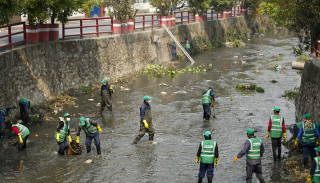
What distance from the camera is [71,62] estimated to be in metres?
21.9

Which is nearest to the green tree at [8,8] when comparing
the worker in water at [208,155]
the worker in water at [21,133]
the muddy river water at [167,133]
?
the worker in water at [21,133]

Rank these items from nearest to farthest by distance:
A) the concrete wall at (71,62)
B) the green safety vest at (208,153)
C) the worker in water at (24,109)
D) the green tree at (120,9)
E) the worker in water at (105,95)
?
the green safety vest at (208,153) → the worker in water at (24,109) → the concrete wall at (71,62) → the worker in water at (105,95) → the green tree at (120,9)

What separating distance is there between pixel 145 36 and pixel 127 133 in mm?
14567

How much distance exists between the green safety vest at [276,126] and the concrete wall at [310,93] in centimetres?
107

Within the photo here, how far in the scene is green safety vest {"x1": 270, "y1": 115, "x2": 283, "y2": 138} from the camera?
12.5m

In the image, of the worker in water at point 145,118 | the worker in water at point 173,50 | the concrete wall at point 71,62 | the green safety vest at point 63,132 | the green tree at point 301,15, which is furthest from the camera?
the worker in water at point 173,50

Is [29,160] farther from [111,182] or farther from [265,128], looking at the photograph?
[265,128]

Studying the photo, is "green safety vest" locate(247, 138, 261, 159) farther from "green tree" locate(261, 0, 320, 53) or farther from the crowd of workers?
"green tree" locate(261, 0, 320, 53)

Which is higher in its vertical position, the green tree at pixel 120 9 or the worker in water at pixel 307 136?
the green tree at pixel 120 9

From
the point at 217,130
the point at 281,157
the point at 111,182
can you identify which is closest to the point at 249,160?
the point at 281,157

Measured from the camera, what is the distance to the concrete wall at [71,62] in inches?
695

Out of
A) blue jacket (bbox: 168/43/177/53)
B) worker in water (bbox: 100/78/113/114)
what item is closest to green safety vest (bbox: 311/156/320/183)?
worker in water (bbox: 100/78/113/114)

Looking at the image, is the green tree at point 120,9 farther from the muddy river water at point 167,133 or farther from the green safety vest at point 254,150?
the green safety vest at point 254,150

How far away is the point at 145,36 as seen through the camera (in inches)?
1166
